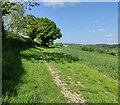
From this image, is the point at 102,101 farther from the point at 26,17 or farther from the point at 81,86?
the point at 26,17

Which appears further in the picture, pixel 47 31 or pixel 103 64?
pixel 47 31

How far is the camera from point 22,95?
8469 mm

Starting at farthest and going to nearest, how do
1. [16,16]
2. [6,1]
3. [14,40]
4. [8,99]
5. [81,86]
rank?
[14,40] → [16,16] → [6,1] → [81,86] → [8,99]

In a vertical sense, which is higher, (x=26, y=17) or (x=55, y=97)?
(x=26, y=17)

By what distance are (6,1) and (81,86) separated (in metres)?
16.7

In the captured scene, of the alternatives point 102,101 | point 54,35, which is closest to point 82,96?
point 102,101

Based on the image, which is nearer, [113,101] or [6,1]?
A: [113,101]

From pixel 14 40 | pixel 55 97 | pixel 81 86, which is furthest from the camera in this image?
pixel 14 40

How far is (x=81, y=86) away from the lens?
1179 cm

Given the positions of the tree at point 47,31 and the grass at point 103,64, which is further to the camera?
the tree at point 47,31

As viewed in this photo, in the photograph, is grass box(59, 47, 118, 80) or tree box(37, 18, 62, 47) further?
tree box(37, 18, 62, 47)

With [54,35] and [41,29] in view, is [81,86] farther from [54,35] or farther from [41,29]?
[54,35]

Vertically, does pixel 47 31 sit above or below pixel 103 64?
below

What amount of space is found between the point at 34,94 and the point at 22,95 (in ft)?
1.99
